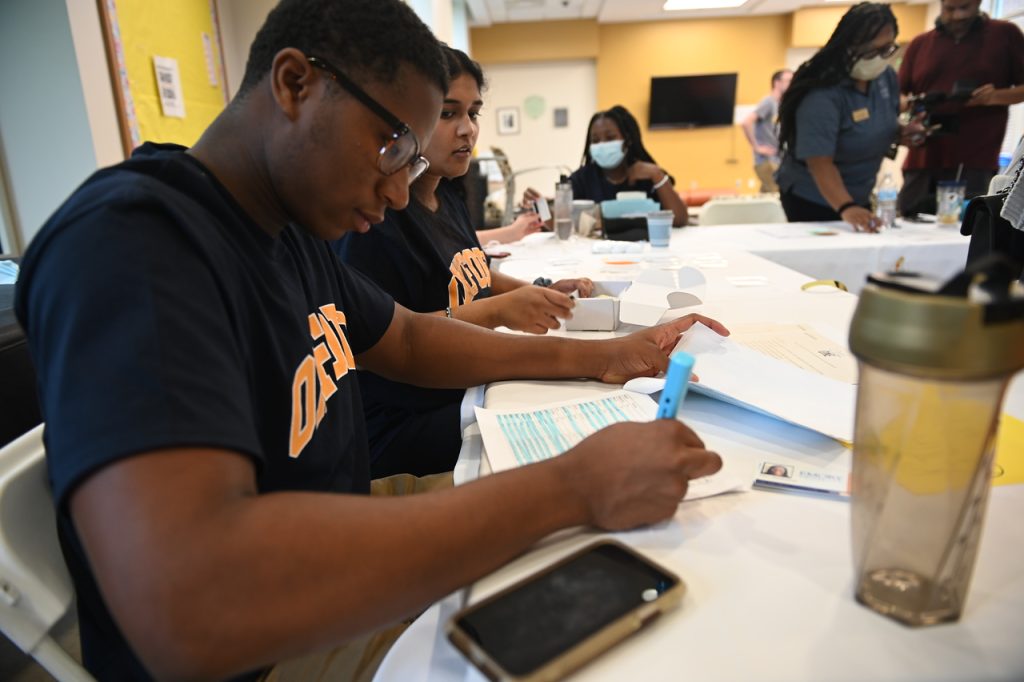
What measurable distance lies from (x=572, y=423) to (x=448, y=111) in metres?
1.13

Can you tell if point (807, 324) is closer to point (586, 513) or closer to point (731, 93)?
point (586, 513)

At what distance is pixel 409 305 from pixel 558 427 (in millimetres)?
753

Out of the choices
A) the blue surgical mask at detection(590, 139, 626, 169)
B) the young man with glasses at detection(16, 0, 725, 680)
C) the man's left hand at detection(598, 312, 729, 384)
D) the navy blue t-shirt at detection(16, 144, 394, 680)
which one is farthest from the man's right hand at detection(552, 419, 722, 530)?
the blue surgical mask at detection(590, 139, 626, 169)

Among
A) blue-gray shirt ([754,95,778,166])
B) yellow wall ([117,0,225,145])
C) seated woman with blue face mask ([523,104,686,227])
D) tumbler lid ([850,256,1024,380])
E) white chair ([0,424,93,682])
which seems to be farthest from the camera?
blue-gray shirt ([754,95,778,166])

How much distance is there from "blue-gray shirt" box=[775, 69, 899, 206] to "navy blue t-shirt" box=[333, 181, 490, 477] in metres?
1.95

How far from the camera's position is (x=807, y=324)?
1248 millimetres

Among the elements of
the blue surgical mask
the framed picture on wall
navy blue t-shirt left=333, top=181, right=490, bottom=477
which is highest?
the framed picture on wall

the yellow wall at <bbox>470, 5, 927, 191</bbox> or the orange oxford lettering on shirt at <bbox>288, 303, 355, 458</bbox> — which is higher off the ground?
the yellow wall at <bbox>470, 5, 927, 191</bbox>

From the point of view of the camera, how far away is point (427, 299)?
1.52 metres

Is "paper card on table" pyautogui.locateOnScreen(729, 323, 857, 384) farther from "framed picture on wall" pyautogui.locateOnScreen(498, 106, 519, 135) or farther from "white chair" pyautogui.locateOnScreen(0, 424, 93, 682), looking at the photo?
"framed picture on wall" pyautogui.locateOnScreen(498, 106, 519, 135)

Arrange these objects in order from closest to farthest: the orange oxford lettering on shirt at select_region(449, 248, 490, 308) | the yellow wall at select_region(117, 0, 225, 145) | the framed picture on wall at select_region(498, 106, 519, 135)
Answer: the orange oxford lettering on shirt at select_region(449, 248, 490, 308)
the yellow wall at select_region(117, 0, 225, 145)
the framed picture on wall at select_region(498, 106, 519, 135)

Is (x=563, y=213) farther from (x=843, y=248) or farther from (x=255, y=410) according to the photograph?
(x=255, y=410)

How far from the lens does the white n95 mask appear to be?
2.56 meters

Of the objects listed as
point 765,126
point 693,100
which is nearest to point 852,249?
point 765,126
